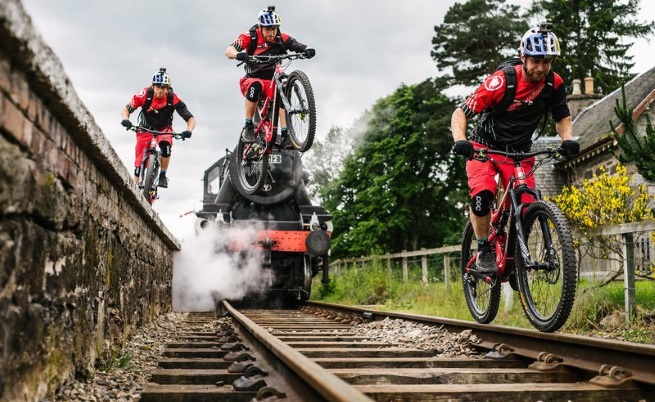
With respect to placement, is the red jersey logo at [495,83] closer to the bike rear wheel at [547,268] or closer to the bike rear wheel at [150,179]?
the bike rear wheel at [547,268]

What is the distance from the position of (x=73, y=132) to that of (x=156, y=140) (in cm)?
667

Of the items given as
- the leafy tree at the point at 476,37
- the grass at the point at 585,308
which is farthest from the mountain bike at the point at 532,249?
the leafy tree at the point at 476,37

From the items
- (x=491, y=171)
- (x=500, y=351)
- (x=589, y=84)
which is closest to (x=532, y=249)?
(x=491, y=171)

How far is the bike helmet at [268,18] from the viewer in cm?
737

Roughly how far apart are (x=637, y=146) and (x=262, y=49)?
4129 millimetres

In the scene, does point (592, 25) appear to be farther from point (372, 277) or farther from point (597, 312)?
point (597, 312)

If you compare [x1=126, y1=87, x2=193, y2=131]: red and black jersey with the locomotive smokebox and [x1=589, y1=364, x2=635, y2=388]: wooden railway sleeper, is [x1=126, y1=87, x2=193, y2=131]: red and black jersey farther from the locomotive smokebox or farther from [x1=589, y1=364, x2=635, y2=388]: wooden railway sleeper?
[x1=589, y1=364, x2=635, y2=388]: wooden railway sleeper

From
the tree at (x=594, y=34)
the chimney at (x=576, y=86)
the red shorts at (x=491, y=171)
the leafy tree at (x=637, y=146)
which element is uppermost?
the tree at (x=594, y=34)

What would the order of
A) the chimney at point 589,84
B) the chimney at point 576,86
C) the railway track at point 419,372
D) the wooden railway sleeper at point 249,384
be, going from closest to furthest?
1. the railway track at point 419,372
2. the wooden railway sleeper at point 249,384
3. the chimney at point 589,84
4. the chimney at point 576,86

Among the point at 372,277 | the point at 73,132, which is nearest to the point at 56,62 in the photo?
the point at 73,132

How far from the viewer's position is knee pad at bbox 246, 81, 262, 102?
7.86 metres

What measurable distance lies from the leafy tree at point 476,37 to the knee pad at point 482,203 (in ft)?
83.9

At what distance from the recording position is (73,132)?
124 inches

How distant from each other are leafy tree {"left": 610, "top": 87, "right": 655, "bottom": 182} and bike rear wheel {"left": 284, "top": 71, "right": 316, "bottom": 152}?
299 cm
